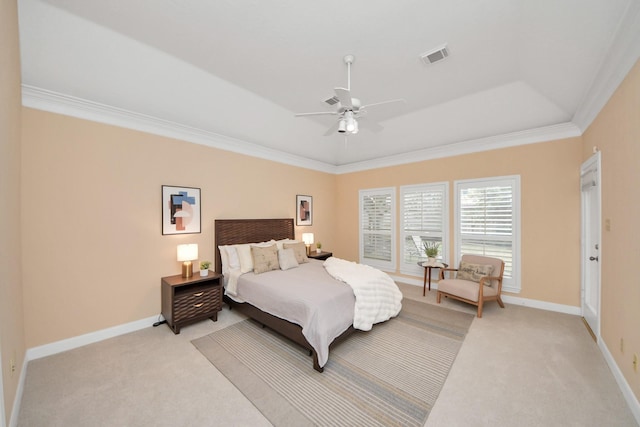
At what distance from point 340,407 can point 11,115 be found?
3.59m

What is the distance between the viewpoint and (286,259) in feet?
13.1

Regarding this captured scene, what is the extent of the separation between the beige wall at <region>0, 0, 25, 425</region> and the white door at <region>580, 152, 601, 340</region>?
5.66 metres

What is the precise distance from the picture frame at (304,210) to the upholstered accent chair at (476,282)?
120 inches

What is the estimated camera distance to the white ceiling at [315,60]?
204 centimetres

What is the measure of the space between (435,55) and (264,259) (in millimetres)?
3493

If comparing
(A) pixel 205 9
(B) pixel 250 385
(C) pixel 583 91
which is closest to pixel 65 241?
(B) pixel 250 385

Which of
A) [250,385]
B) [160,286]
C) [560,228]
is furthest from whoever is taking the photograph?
[560,228]

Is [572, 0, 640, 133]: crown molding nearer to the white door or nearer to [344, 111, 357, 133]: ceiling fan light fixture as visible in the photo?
the white door

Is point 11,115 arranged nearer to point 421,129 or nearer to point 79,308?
point 79,308

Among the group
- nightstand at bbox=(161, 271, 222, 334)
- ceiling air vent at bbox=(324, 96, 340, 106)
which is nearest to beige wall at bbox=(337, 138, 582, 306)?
ceiling air vent at bbox=(324, 96, 340, 106)

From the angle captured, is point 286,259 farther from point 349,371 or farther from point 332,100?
point 332,100

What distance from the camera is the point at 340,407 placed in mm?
1957

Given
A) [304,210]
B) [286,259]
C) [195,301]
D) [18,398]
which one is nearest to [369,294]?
[286,259]

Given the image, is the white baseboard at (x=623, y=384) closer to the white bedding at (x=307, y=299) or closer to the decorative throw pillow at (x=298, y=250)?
the white bedding at (x=307, y=299)
